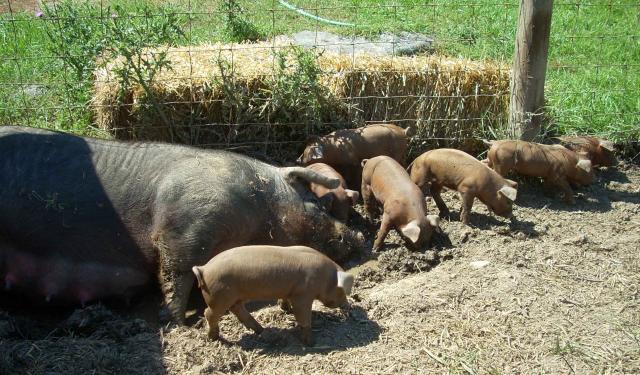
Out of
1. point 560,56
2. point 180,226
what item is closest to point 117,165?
point 180,226

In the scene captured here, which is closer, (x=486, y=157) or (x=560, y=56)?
(x=486, y=157)

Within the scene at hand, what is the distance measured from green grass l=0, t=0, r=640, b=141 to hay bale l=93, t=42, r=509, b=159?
523 mm

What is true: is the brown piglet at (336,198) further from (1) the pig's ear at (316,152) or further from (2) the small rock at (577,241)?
(2) the small rock at (577,241)

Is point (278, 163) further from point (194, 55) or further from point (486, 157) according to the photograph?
point (486, 157)

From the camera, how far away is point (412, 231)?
18.4 feet

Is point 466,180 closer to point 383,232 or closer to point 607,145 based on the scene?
point 383,232

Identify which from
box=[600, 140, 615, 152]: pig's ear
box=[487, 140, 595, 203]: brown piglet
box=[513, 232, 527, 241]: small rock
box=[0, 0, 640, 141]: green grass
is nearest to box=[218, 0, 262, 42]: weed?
box=[0, 0, 640, 141]: green grass

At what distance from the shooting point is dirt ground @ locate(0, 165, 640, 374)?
424 cm

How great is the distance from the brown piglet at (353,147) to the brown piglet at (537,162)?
2.94 feet

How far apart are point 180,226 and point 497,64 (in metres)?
4.08

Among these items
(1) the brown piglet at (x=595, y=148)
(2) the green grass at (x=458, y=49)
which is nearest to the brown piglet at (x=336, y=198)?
(2) the green grass at (x=458, y=49)

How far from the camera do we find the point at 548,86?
8117 millimetres

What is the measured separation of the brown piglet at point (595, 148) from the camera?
716 cm

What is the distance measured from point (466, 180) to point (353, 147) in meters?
1.14
